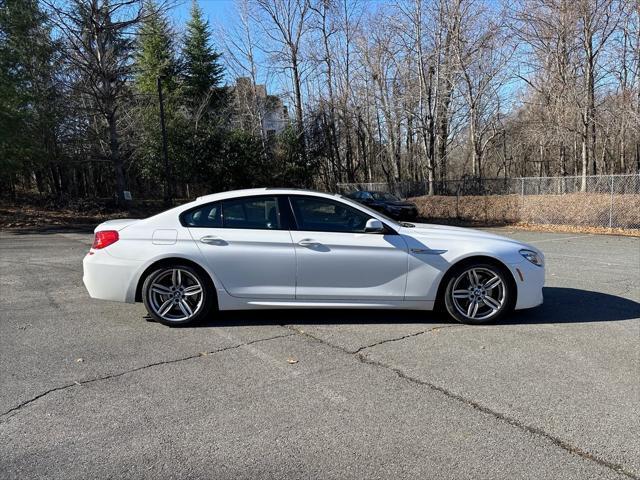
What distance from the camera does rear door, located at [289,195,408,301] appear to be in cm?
510

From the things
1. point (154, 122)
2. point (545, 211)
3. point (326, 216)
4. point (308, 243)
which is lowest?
point (545, 211)

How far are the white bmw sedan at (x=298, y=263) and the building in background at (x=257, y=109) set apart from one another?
30912 millimetres

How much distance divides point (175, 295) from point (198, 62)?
1402 inches

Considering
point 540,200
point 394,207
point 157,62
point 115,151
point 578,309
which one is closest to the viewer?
point 578,309

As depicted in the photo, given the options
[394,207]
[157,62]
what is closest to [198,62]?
[157,62]

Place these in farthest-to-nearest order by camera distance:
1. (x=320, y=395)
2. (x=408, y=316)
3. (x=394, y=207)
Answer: (x=394, y=207)
(x=408, y=316)
(x=320, y=395)

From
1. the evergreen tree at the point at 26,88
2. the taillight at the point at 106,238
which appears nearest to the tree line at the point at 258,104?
the evergreen tree at the point at 26,88

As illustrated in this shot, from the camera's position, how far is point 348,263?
510 cm

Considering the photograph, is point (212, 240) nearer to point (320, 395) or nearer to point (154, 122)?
point (320, 395)

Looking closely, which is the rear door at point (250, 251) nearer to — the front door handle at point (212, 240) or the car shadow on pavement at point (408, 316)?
the front door handle at point (212, 240)

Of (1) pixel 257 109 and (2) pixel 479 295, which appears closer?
(2) pixel 479 295

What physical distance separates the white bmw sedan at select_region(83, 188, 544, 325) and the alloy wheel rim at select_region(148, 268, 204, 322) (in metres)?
0.01

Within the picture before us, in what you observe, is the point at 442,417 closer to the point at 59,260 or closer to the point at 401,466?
the point at 401,466

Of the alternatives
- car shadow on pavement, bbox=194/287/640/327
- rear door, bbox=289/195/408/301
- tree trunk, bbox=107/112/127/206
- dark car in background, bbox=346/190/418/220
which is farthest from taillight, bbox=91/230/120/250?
tree trunk, bbox=107/112/127/206
